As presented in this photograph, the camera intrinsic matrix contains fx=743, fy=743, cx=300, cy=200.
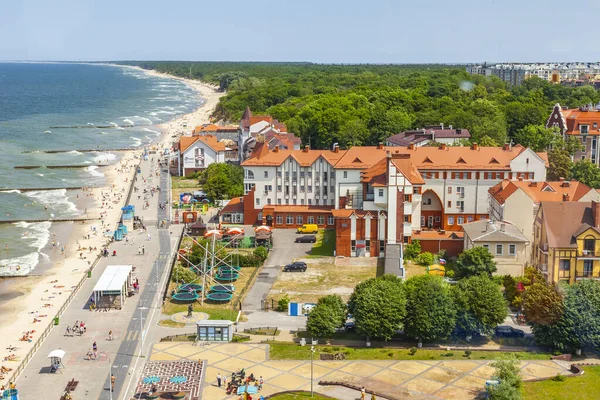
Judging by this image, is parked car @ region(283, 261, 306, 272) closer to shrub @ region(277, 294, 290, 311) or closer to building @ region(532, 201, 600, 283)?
shrub @ region(277, 294, 290, 311)

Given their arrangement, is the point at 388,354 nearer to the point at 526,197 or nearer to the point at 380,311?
the point at 380,311

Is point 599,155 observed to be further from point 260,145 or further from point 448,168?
point 260,145

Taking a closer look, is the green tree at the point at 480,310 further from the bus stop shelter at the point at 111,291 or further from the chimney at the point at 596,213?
the bus stop shelter at the point at 111,291

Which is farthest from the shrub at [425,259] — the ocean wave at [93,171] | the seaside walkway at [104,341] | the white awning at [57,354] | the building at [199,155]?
the ocean wave at [93,171]

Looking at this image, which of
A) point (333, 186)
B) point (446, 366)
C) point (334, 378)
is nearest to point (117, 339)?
point (334, 378)

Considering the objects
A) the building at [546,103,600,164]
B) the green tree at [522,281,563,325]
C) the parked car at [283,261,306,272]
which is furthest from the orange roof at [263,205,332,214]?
the building at [546,103,600,164]

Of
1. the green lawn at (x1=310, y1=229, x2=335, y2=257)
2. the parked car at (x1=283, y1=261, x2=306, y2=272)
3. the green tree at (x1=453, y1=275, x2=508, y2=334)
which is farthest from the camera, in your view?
the green lawn at (x1=310, y1=229, x2=335, y2=257)

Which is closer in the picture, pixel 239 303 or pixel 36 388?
pixel 36 388
